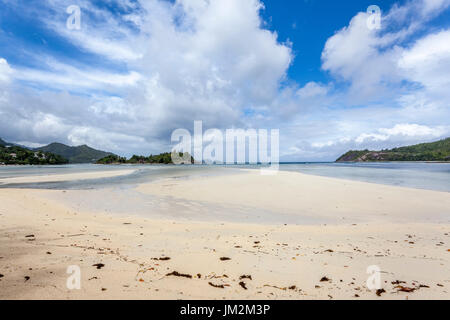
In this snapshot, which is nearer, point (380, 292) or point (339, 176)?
point (380, 292)

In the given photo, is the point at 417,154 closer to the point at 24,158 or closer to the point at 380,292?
the point at 380,292

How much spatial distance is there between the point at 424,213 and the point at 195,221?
36.5 ft

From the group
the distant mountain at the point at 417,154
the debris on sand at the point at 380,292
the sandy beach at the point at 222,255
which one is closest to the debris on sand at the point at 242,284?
the sandy beach at the point at 222,255

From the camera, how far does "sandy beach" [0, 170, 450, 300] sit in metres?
3.51

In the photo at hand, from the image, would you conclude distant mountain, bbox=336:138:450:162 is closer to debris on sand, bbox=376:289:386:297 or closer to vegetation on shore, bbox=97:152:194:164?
vegetation on shore, bbox=97:152:194:164

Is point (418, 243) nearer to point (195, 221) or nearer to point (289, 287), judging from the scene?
point (289, 287)

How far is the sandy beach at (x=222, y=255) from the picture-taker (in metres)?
3.51

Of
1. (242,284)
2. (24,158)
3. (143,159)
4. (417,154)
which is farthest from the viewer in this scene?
(143,159)

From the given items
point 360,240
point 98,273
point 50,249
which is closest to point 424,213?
point 360,240

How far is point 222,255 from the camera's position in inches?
202

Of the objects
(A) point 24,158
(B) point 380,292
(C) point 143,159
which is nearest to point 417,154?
(B) point 380,292

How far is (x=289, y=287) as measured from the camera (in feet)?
12.0

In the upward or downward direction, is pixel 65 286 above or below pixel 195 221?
above

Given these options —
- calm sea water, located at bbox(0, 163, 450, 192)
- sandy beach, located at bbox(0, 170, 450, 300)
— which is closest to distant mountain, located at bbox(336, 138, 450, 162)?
calm sea water, located at bbox(0, 163, 450, 192)
